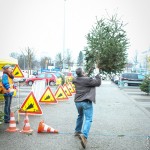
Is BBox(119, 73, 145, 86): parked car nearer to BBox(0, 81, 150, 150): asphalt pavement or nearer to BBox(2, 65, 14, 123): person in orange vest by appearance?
BBox(0, 81, 150, 150): asphalt pavement

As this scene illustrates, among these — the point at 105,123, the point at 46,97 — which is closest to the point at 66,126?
the point at 105,123

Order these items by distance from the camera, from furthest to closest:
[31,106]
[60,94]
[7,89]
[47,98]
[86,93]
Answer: [60,94], [47,98], [31,106], [7,89], [86,93]

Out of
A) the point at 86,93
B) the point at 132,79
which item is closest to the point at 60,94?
the point at 86,93

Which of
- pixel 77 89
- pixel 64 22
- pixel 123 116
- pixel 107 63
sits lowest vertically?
pixel 123 116

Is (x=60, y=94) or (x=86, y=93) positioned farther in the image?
(x=60, y=94)

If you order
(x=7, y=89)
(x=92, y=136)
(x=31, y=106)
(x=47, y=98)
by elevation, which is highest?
(x=7, y=89)

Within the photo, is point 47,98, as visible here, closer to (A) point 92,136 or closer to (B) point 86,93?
(A) point 92,136

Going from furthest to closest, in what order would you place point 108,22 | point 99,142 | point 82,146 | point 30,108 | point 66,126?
point 108,22, point 30,108, point 66,126, point 99,142, point 82,146

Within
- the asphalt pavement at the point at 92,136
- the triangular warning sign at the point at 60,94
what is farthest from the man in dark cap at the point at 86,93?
the triangular warning sign at the point at 60,94

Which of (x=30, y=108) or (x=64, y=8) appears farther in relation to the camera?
(x=64, y=8)

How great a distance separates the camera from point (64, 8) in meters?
46.1

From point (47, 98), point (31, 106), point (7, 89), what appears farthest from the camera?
point (47, 98)

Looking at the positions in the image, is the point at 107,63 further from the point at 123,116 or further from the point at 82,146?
the point at 82,146

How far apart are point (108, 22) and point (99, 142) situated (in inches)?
237
